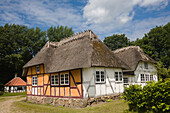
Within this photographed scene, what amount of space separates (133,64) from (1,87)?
2973cm

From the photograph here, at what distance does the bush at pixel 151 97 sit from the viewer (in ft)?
23.2

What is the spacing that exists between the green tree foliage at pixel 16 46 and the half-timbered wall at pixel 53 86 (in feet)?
56.4

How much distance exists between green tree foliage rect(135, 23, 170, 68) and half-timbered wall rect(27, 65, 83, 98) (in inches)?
1061

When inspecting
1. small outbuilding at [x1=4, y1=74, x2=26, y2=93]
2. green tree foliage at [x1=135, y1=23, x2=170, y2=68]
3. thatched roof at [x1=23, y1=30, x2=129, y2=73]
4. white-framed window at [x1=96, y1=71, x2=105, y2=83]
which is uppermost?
green tree foliage at [x1=135, y1=23, x2=170, y2=68]

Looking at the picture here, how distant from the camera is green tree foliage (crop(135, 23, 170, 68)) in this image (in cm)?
3472

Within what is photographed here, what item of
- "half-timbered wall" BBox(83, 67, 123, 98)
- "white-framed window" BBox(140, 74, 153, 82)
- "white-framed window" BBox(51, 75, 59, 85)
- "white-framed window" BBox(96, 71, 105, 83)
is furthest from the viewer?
"white-framed window" BBox(140, 74, 153, 82)

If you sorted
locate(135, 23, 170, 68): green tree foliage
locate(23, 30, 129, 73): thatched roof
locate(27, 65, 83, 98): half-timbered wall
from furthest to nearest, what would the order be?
locate(135, 23, 170, 68): green tree foliage → locate(23, 30, 129, 73): thatched roof → locate(27, 65, 83, 98): half-timbered wall

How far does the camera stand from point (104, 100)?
46.9 feet

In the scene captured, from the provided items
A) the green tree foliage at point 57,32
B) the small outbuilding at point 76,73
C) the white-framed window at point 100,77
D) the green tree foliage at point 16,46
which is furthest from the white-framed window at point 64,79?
the green tree foliage at point 57,32

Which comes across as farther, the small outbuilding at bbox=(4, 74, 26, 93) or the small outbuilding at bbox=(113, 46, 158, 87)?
the small outbuilding at bbox=(4, 74, 26, 93)

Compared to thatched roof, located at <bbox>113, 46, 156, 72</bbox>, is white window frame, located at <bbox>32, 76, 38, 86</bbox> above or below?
below

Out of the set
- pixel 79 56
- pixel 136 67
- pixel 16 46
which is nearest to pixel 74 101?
pixel 79 56

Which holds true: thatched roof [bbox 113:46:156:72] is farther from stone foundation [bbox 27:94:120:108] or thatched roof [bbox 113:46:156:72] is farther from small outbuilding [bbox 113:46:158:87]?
stone foundation [bbox 27:94:120:108]

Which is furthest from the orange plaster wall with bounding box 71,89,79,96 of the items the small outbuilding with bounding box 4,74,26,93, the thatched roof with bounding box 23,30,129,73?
the small outbuilding with bounding box 4,74,26,93
